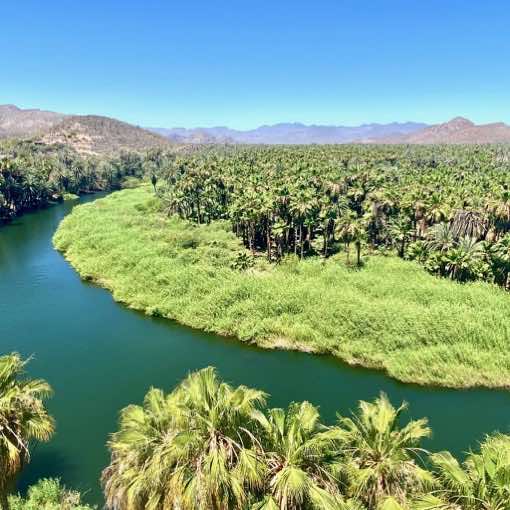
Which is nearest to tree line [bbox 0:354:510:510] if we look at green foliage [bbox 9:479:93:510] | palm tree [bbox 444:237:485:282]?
green foliage [bbox 9:479:93:510]

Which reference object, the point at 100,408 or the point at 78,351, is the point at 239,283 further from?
the point at 100,408

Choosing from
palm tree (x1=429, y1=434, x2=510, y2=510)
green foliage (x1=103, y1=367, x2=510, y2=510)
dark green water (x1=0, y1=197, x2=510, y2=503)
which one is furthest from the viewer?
dark green water (x1=0, y1=197, x2=510, y2=503)

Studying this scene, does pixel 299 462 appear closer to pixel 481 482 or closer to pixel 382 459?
pixel 382 459

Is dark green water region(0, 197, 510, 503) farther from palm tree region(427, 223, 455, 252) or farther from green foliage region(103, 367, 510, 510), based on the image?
palm tree region(427, 223, 455, 252)

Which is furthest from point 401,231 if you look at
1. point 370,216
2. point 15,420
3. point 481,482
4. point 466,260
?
point 15,420

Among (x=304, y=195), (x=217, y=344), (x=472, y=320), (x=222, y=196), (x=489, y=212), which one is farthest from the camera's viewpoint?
(x=222, y=196)

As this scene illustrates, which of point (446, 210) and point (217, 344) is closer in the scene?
point (217, 344)

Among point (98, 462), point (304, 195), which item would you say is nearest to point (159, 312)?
point (98, 462)
